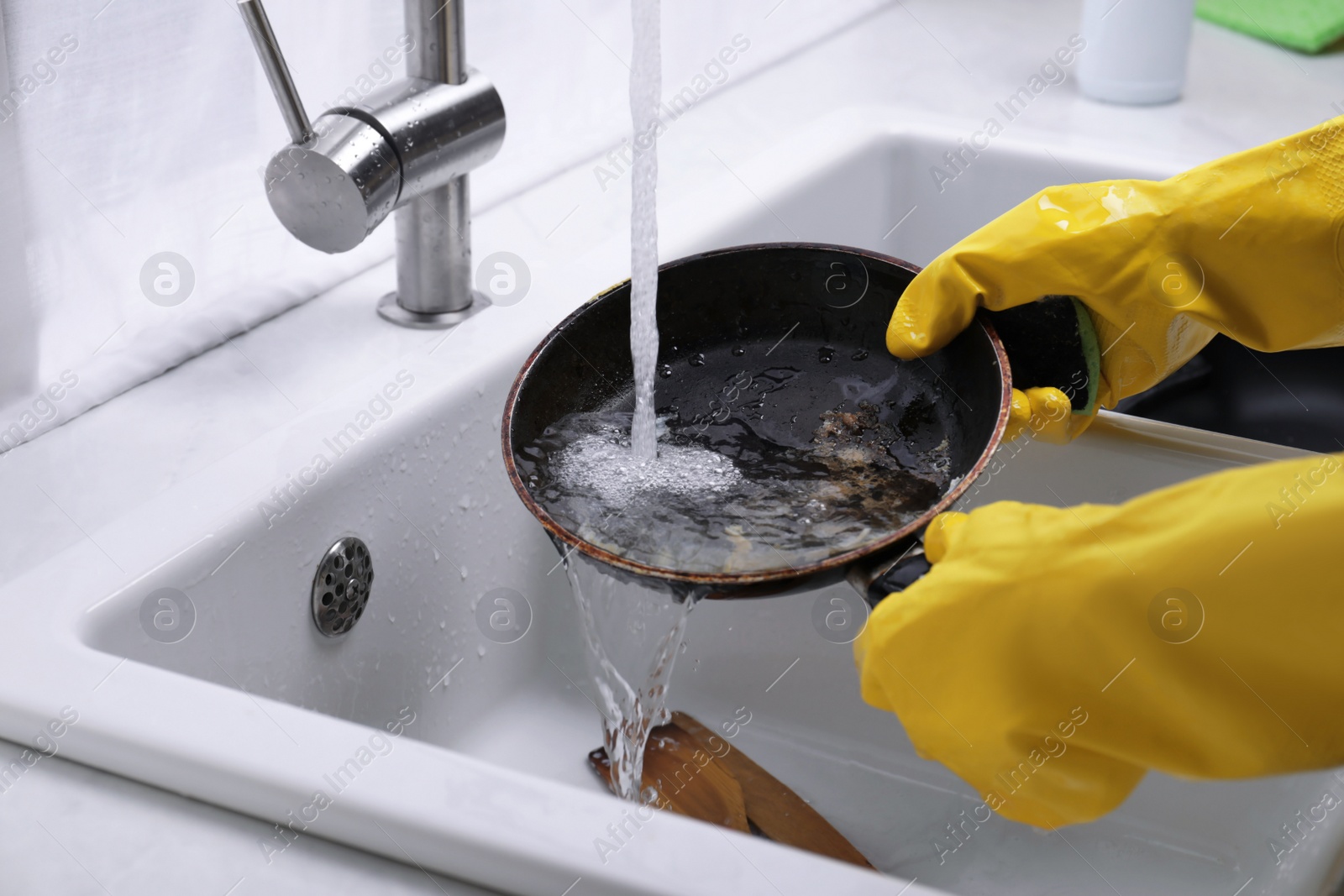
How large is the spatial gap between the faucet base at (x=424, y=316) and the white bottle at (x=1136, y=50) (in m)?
0.83

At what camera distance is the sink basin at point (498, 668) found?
0.54 m

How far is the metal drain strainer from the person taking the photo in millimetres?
804

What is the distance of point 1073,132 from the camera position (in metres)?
1.32

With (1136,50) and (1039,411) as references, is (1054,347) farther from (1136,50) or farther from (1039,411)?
(1136,50)

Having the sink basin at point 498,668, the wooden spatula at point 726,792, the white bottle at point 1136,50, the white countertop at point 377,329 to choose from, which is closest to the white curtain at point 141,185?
the white countertop at point 377,329

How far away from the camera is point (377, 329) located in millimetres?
972

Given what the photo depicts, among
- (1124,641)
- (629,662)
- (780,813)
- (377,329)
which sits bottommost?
(780,813)

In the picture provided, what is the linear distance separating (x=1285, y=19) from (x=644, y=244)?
4.02 ft

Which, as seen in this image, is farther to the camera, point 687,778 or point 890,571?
point 687,778

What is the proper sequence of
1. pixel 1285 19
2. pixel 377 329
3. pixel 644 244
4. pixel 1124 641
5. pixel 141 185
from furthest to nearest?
pixel 1285 19 < pixel 377 329 < pixel 141 185 < pixel 644 244 < pixel 1124 641

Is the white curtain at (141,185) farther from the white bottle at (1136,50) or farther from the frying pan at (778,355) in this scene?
the white bottle at (1136,50)

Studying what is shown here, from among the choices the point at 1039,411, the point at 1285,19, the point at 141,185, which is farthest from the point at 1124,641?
the point at 1285,19

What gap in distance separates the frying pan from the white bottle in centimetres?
74

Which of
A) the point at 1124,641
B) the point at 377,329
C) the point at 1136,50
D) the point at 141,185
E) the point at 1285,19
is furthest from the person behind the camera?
the point at 1285,19
